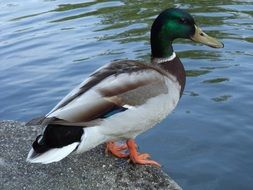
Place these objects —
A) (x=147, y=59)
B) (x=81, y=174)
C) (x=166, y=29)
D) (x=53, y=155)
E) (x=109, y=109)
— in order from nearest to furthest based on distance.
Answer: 1. (x=53, y=155)
2. (x=109, y=109)
3. (x=81, y=174)
4. (x=166, y=29)
5. (x=147, y=59)

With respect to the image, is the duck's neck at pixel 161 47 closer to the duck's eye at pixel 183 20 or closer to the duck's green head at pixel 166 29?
the duck's green head at pixel 166 29

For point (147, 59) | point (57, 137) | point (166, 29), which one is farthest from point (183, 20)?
point (147, 59)

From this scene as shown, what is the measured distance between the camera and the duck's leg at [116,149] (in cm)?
498

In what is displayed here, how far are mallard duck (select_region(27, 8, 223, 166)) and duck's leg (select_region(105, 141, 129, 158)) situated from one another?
117 millimetres

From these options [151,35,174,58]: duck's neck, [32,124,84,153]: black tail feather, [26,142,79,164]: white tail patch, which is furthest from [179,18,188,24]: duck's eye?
[26,142,79,164]: white tail patch

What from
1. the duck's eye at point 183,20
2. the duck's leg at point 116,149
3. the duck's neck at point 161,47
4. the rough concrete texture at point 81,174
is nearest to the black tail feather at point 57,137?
the rough concrete texture at point 81,174

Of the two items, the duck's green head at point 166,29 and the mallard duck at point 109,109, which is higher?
the duck's green head at point 166,29

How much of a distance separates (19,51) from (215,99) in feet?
15.2

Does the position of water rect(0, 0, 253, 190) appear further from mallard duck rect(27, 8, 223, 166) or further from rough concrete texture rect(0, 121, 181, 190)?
mallard duck rect(27, 8, 223, 166)

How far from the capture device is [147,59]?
8891 millimetres

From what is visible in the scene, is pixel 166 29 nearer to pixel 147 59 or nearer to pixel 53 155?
pixel 53 155

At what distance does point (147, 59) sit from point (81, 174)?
14.6 feet

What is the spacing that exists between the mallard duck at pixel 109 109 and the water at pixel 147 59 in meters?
1.16

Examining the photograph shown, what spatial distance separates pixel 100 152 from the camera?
201 inches
